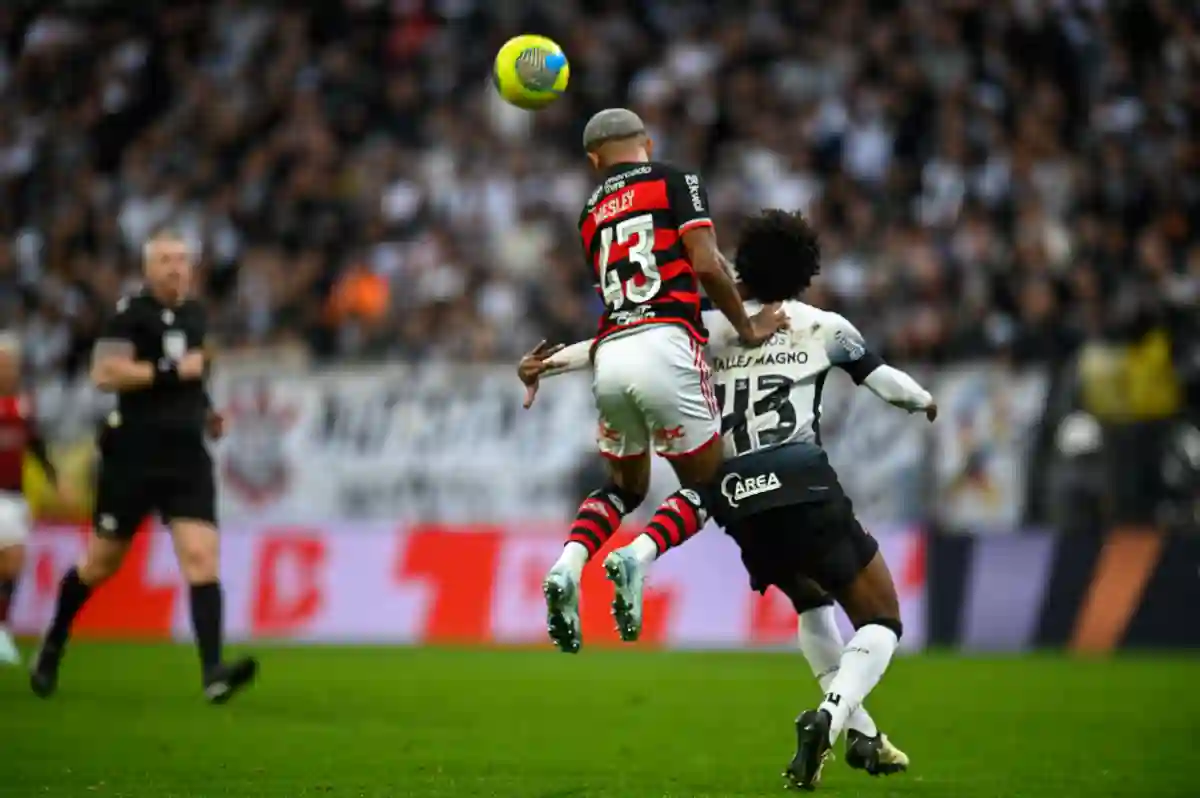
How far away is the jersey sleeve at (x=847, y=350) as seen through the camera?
7.80 meters

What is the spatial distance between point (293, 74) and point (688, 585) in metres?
10.4

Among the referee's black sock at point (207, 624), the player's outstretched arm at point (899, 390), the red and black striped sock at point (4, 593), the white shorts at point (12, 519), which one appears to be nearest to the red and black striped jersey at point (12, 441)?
the white shorts at point (12, 519)

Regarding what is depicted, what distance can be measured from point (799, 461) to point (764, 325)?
0.59 meters

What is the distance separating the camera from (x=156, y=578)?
1772 centimetres

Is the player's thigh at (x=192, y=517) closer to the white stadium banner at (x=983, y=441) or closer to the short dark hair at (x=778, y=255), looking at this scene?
the short dark hair at (x=778, y=255)

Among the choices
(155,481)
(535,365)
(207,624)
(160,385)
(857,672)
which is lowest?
(857,672)

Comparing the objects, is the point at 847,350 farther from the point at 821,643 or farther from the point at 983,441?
the point at 983,441

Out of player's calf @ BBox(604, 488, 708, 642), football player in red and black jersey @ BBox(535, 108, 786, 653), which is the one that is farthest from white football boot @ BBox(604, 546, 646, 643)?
football player in red and black jersey @ BBox(535, 108, 786, 653)

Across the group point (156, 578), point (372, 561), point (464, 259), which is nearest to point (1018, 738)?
point (372, 561)

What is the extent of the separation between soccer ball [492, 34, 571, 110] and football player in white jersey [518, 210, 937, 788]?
3.74 ft

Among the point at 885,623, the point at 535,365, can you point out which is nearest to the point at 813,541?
the point at 885,623

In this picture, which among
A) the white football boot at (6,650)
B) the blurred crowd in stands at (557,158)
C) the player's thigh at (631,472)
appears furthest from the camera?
the blurred crowd in stands at (557,158)

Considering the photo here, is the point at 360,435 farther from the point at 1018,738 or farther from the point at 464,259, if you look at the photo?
the point at 1018,738

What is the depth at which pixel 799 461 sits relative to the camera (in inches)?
302
